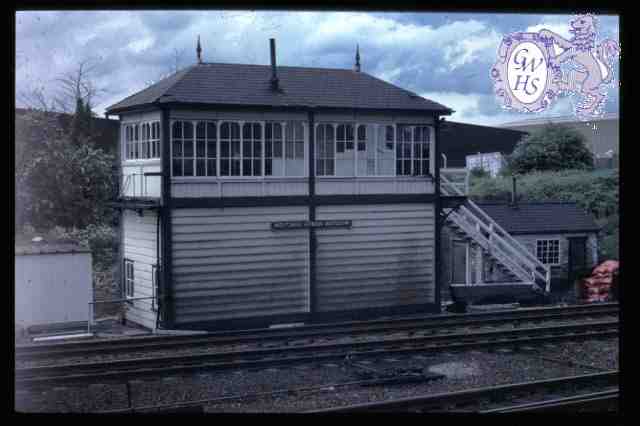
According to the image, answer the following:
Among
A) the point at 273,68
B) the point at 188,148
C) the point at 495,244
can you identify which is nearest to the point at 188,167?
the point at 188,148

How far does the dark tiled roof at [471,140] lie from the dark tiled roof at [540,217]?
6.32 feet

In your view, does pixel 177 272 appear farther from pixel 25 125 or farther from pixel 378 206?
pixel 25 125

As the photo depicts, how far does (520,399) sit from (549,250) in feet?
36.5

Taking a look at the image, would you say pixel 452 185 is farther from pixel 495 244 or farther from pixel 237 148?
pixel 237 148

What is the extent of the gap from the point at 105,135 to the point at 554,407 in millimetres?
15332

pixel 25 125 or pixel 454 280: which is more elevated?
pixel 25 125

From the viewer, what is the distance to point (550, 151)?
23.1m

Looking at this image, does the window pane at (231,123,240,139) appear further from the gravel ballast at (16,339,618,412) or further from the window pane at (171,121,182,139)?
the gravel ballast at (16,339,618,412)

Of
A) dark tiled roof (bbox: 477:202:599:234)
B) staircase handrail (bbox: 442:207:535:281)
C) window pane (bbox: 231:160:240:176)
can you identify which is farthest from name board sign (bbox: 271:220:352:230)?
dark tiled roof (bbox: 477:202:599:234)

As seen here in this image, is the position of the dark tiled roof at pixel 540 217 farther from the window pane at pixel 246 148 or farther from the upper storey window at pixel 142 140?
the upper storey window at pixel 142 140

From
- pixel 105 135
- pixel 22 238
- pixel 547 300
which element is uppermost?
pixel 105 135

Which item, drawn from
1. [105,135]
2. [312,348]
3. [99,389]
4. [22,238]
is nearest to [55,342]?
[22,238]

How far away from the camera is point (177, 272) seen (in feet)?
43.6

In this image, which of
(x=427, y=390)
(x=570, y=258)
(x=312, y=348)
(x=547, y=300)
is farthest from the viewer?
(x=570, y=258)
